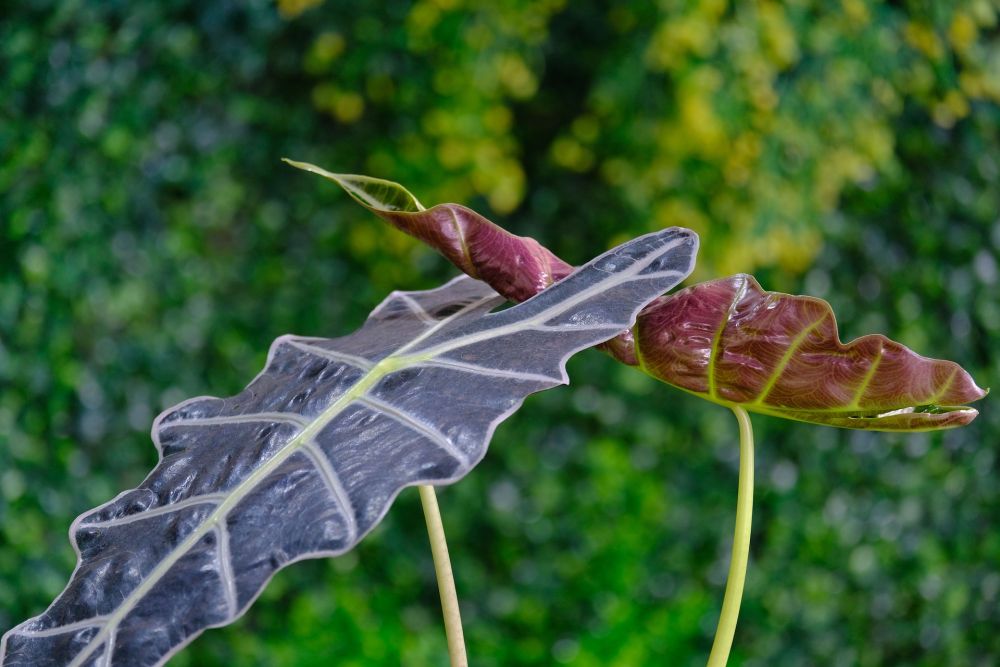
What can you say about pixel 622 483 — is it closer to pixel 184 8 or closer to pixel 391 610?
pixel 391 610

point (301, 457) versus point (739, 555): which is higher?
point (301, 457)

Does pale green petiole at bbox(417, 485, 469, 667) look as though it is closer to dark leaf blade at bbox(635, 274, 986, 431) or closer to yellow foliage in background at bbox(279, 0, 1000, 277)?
dark leaf blade at bbox(635, 274, 986, 431)

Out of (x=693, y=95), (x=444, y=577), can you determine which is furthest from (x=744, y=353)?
(x=693, y=95)

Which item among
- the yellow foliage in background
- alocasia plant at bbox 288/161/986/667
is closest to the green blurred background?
the yellow foliage in background

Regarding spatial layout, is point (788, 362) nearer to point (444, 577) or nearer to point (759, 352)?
point (759, 352)

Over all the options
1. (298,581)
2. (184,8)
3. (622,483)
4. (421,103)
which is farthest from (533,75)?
(298,581)

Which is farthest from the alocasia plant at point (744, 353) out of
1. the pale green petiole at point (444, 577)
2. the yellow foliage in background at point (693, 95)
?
the yellow foliage in background at point (693, 95)

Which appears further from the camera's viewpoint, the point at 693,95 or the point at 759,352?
the point at 693,95
